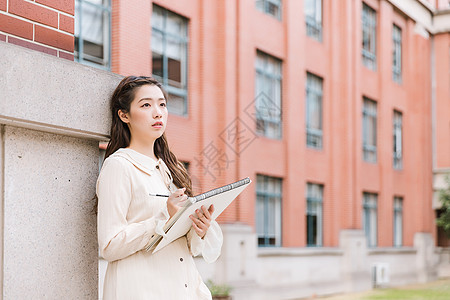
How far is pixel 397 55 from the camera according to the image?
28266 mm

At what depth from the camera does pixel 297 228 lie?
20000mm

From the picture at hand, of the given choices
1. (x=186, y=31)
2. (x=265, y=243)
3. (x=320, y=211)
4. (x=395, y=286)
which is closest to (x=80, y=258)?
(x=186, y=31)

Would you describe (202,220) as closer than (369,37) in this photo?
Yes

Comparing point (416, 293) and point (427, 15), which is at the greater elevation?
point (427, 15)

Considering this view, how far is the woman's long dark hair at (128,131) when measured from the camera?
320 cm

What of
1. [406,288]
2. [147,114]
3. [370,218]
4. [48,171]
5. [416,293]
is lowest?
[406,288]

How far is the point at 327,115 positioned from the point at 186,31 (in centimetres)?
753

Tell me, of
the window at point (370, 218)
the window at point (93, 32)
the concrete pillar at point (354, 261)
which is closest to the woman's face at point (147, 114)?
the window at point (93, 32)

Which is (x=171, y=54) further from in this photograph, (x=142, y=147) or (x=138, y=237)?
(x=138, y=237)

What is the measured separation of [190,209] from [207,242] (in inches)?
15.1

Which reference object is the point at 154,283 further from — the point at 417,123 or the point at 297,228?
the point at 417,123

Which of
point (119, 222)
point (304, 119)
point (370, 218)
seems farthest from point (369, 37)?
point (119, 222)

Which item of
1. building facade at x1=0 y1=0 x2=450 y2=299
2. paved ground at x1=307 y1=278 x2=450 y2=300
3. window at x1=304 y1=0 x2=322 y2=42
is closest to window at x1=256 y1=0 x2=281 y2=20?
building facade at x1=0 y1=0 x2=450 y2=299

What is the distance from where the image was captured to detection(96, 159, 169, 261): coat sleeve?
292 cm
